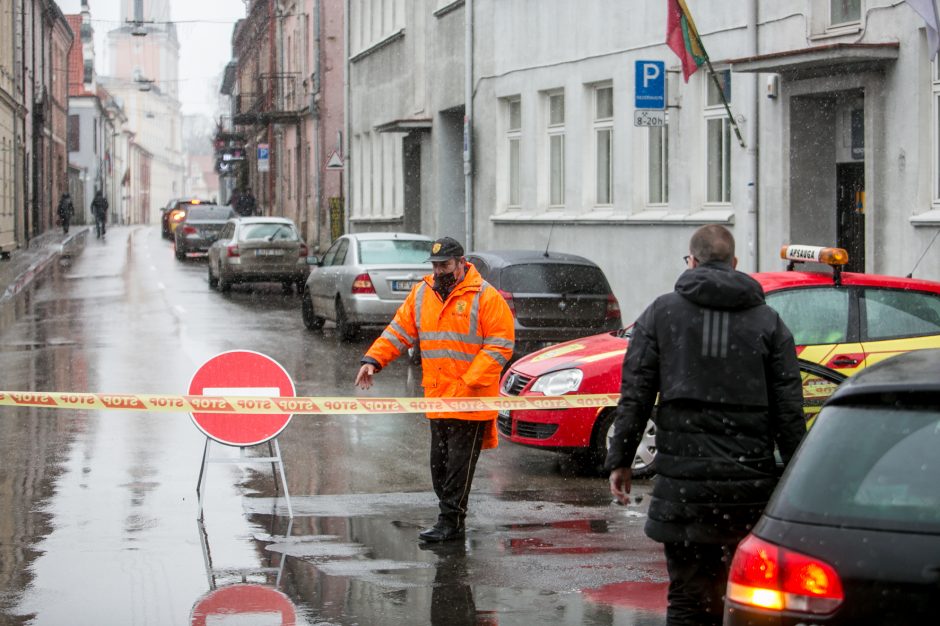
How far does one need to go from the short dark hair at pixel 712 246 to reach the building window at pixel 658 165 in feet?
50.6

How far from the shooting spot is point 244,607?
6.95m

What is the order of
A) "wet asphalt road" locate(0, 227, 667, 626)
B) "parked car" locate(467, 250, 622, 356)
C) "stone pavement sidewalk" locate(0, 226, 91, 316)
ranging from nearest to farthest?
"wet asphalt road" locate(0, 227, 667, 626), "parked car" locate(467, 250, 622, 356), "stone pavement sidewalk" locate(0, 226, 91, 316)

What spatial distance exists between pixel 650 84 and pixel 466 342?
11.0 m

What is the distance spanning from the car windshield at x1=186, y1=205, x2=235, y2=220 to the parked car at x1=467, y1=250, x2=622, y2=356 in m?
32.2

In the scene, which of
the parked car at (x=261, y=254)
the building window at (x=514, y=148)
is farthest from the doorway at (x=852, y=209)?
the parked car at (x=261, y=254)

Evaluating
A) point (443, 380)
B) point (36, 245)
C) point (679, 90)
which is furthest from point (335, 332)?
point (36, 245)

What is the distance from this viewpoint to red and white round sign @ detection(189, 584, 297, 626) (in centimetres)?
670

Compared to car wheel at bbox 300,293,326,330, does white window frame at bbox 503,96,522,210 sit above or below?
above

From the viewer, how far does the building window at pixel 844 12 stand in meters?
16.4

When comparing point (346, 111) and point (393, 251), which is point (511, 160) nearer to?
point (393, 251)

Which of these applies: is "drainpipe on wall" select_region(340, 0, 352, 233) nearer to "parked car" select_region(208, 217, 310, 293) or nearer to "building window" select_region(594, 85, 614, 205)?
"parked car" select_region(208, 217, 310, 293)

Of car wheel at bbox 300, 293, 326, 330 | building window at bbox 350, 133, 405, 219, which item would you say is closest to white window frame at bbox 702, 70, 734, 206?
car wheel at bbox 300, 293, 326, 330

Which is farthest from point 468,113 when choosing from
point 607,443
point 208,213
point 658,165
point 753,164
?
point 208,213

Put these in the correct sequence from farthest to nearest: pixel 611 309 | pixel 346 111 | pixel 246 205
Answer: pixel 246 205
pixel 346 111
pixel 611 309
